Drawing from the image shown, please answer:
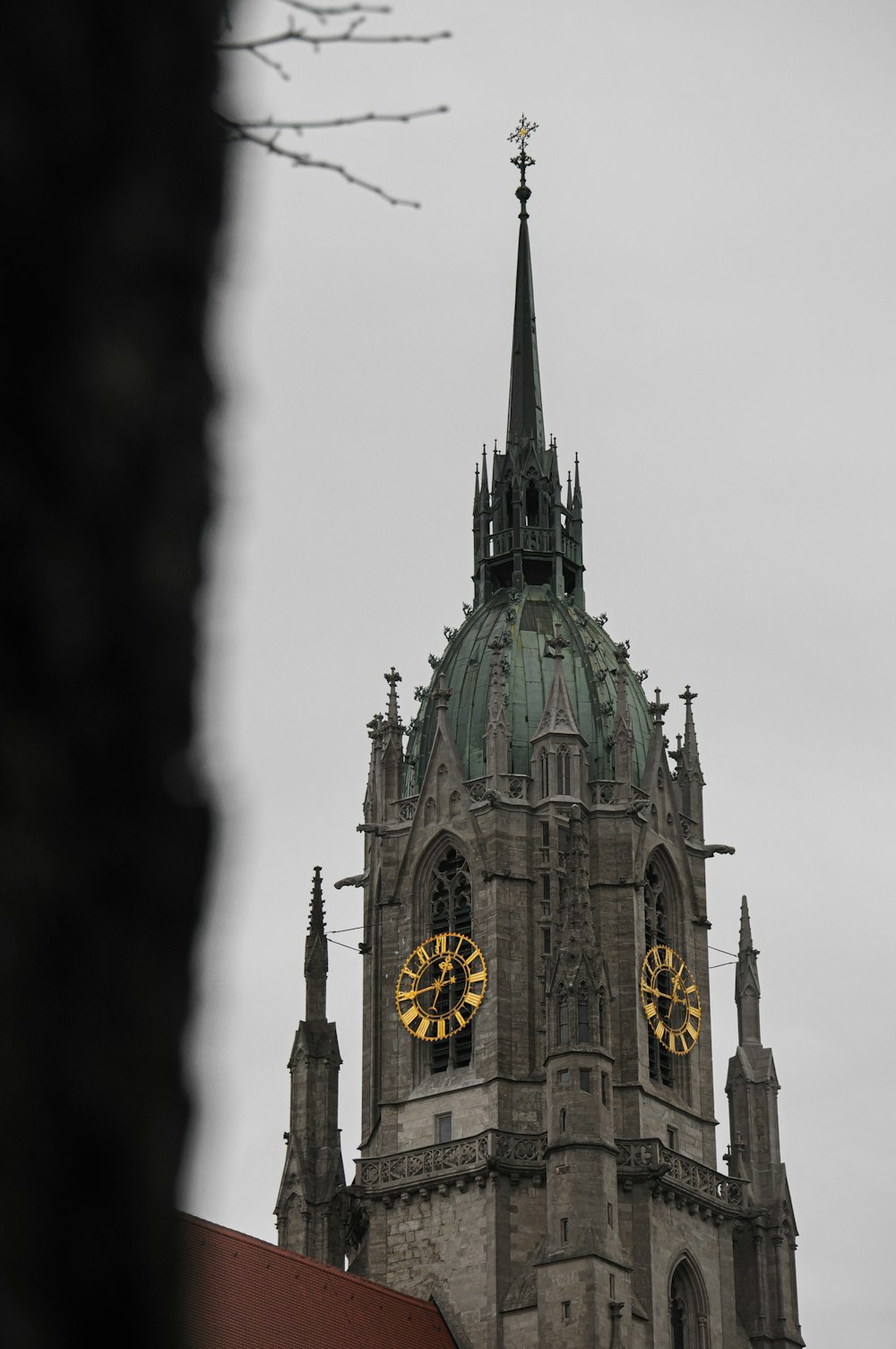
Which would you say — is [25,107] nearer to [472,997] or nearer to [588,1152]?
[588,1152]

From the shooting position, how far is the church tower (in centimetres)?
5291

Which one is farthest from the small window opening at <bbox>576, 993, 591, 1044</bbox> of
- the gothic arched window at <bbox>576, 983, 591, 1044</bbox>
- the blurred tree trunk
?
the blurred tree trunk

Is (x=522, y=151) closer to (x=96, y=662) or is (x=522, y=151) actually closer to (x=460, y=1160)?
(x=460, y=1160)

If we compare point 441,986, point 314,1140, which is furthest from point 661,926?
point 314,1140

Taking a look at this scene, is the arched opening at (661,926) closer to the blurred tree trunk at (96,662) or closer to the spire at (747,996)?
the spire at (747,996)

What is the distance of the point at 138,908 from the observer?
10.5 feet

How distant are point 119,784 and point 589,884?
54.9 m

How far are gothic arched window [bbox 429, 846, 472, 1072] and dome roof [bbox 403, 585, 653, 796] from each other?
216cm

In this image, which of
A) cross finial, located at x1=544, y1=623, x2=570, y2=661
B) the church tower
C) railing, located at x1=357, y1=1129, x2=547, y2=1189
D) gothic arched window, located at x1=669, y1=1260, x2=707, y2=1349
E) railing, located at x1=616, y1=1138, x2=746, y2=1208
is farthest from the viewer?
cross finial, located at x1=544, y1=623, x2=570, y2=661

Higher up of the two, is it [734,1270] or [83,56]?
[734,1270]

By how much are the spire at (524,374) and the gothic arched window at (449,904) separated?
45.1 ft

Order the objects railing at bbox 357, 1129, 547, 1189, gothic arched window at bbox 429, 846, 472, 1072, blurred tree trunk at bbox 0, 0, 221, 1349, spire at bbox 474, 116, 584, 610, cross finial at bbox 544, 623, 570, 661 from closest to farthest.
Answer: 1. blurred tree trunk at bbox 0, 0, 221, 1349
2. railing at bbox 357, 1129, 547, 1189
3. gothic arched window at bbox 429, 846, 472, 1072
4. cross finial at bbox 544, 623, 570, 661
5. spire at bbox 474, 116, 584, 610

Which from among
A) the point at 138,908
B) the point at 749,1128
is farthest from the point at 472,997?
the point at 138,908

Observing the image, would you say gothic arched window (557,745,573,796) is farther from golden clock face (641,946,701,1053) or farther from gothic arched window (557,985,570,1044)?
gothic arched window (557,985,570,1044)
